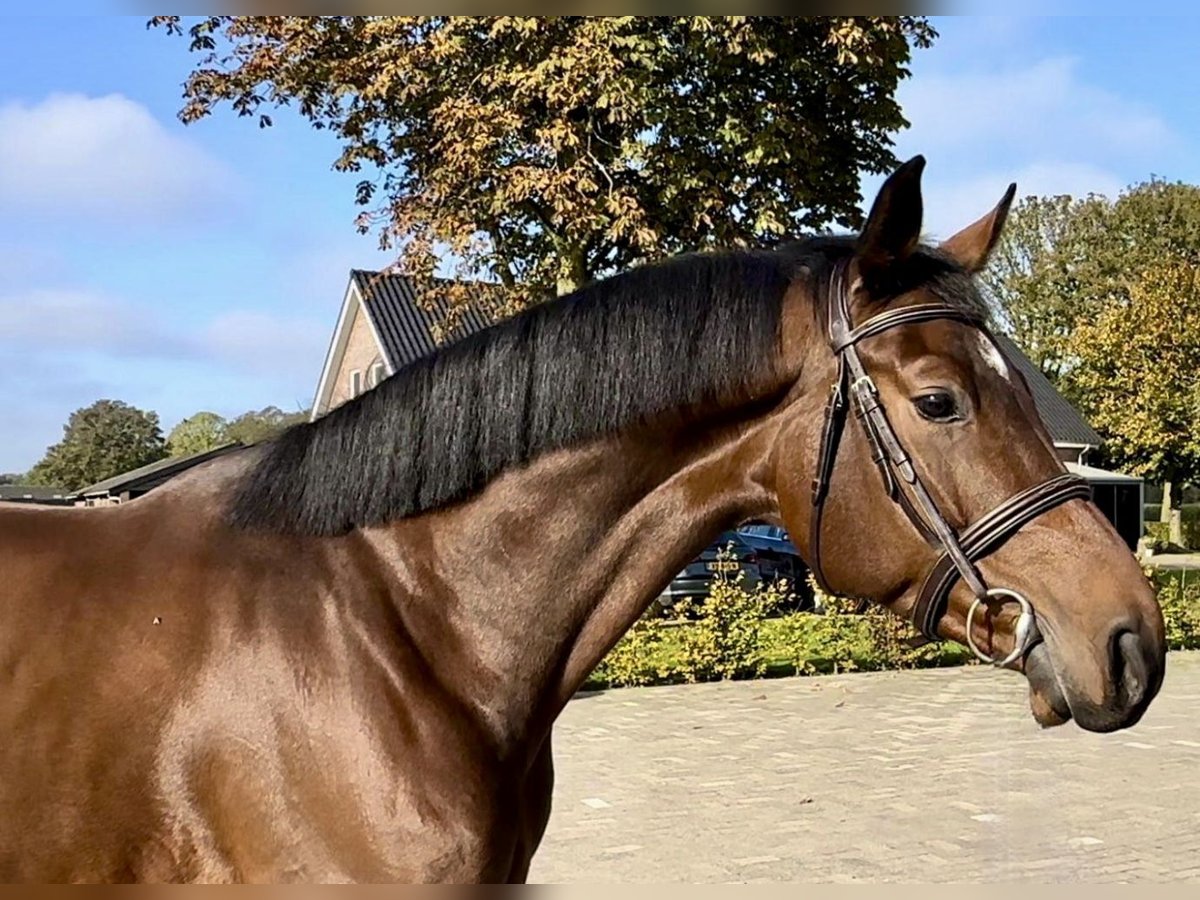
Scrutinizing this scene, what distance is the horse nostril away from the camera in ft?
6.64

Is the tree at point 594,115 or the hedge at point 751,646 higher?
the tree at point 594,115

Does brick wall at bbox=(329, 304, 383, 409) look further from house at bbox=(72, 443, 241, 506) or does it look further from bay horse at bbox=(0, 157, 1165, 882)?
bay horse at bbox=(0, 157, 1165, 882)

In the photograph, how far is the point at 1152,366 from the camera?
33.5m

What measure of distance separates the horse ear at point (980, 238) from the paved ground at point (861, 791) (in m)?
3.86

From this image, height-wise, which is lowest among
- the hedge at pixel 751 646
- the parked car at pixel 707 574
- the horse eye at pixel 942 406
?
the hedge at pixel 751 646

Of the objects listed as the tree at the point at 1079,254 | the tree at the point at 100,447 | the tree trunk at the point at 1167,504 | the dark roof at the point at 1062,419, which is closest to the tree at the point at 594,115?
the dark roof at the point at 1062,419

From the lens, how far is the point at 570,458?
7.80 feet

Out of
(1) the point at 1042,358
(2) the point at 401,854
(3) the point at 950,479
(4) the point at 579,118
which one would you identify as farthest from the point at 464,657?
(1) the point at 1042,358

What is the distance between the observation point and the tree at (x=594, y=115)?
11648 mm

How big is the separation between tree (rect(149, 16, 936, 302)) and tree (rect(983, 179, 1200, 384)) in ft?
122

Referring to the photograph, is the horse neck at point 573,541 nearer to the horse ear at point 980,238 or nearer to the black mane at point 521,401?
the black mane at point 521,401

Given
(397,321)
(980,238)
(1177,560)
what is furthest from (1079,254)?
(980,238)

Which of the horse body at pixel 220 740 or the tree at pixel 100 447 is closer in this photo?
the horse body at pixel 220 740

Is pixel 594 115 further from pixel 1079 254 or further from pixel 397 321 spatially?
pixel 1079 254
